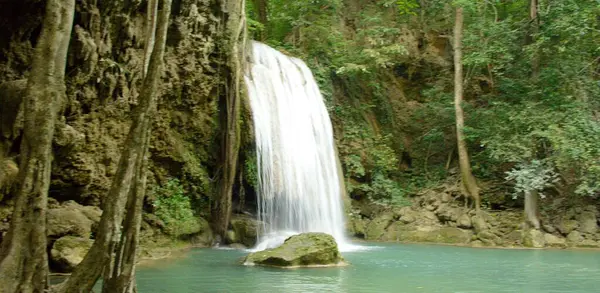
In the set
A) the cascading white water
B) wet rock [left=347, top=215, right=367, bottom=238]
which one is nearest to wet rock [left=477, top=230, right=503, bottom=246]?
wet rock [left=347, top=215, right=367, bottom=238]

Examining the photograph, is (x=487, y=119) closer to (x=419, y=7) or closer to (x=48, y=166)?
(x=419, y=7)

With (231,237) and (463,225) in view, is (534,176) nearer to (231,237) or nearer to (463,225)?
(463,225)

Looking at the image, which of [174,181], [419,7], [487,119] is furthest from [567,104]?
[174,181]

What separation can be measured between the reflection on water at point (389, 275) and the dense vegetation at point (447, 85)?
3.93 metres

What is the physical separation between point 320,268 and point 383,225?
797 centimetres

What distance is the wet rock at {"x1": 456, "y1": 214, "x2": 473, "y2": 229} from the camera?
54.9 ft

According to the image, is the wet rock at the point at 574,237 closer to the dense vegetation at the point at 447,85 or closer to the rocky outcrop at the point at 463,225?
the rocky outcrop at the point at 463,225

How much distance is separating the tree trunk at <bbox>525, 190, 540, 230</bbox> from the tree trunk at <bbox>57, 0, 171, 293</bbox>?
13.0 m

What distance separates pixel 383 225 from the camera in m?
17.5

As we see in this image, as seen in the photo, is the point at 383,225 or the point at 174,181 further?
the point at 383,225

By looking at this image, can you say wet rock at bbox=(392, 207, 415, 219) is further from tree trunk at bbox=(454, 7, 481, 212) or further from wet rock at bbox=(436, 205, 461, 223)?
tree trunk at bbox=(454, 7, 481, 212)

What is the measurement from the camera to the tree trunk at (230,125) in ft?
45.0

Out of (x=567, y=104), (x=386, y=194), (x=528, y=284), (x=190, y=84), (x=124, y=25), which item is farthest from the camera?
(x=386, y=194)

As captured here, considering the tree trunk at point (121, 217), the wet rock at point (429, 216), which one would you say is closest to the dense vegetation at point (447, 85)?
the wet rock at point (429, 216)
